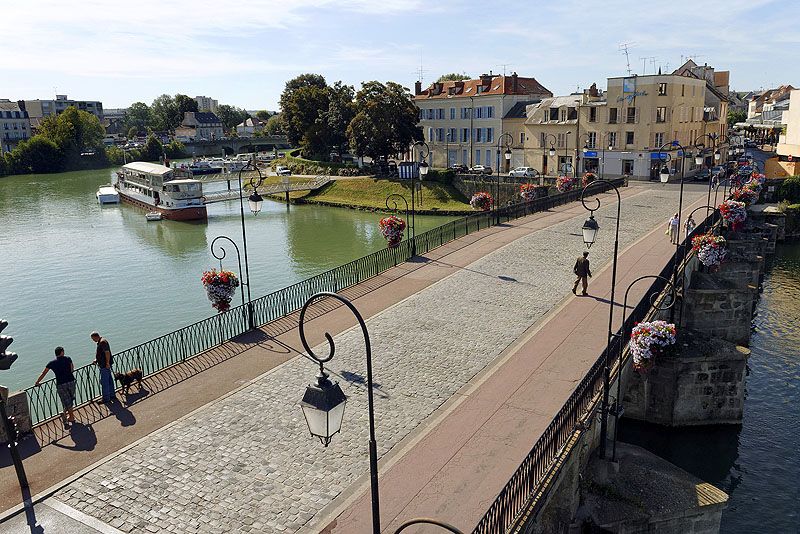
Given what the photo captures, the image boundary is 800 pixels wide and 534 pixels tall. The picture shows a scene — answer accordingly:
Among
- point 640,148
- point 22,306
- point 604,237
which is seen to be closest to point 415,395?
point 604,237

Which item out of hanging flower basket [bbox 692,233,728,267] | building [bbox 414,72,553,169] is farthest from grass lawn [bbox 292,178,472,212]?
hanging flower basket [bbox 692,233,728,267]

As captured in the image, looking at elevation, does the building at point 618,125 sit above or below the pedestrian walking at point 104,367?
above

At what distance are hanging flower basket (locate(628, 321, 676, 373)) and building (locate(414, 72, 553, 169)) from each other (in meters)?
49.7

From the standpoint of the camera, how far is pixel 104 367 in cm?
1403

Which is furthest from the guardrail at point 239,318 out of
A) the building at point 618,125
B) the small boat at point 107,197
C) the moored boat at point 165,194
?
the small boat at point 107,197

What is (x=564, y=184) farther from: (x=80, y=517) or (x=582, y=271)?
(x=80, y=517)

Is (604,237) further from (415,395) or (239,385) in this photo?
(239,385)

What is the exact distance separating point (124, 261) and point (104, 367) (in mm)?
28051

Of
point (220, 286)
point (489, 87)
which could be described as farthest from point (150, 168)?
point (220, 286)

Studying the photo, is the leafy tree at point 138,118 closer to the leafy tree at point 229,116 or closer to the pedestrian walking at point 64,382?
the leafy tree at point 229,116

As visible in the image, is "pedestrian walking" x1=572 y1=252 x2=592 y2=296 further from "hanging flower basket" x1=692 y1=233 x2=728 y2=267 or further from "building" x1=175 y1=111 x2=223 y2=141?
"building" x1=175 y1=111 x2=223 y2=141

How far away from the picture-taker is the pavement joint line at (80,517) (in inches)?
390

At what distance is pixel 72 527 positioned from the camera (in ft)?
32.7

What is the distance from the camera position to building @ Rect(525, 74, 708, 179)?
2183 inches
